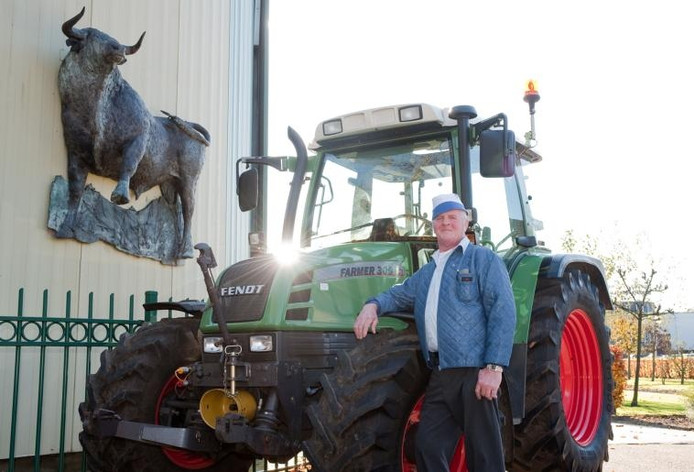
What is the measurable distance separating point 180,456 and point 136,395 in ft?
1.87

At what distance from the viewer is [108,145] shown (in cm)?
694

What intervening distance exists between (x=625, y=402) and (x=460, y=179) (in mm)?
20115

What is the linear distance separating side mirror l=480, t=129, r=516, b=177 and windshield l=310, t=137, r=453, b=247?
48 cm

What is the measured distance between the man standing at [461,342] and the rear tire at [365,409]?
11 centimetres

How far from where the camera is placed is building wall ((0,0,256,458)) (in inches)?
250

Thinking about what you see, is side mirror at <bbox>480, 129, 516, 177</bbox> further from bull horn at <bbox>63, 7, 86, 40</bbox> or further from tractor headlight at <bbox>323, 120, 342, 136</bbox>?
bull horn at <bbox>63, 7, 86, 40</bbox>

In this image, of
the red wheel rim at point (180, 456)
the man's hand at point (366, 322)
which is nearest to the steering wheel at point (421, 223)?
the man's hand at point (366, 322)

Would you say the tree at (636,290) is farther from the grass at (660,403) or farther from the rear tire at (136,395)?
the rear tire at (136,395)

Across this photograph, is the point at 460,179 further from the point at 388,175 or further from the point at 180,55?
the point at 180,55

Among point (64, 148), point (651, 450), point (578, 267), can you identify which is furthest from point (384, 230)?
point (651, 450)

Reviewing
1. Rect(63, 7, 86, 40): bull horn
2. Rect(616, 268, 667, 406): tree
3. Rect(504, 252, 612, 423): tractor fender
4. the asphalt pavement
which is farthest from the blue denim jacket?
Rect(616, 268, 667, 406): tree

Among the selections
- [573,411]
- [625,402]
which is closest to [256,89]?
[573,411]

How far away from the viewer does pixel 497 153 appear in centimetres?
448

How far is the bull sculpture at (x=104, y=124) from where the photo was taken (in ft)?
21.7
